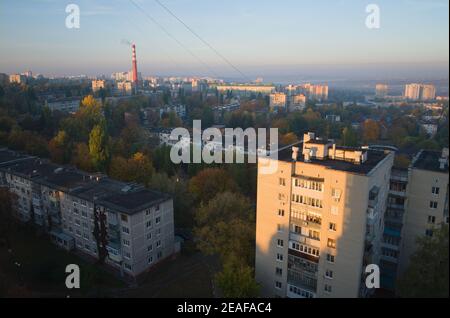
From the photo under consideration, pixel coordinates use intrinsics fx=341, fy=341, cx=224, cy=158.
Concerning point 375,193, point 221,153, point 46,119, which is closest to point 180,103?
point 46,119

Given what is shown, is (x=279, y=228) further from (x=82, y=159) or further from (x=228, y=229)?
(x=82, y=159)

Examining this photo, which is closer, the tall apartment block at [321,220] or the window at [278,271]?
the tall apartment block at [321,220]

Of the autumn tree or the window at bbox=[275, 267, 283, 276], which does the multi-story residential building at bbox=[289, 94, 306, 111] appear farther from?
the window at bbox=[275, 267, 283, 276]

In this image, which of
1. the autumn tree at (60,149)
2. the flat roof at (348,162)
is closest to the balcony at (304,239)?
the flat roof at (348,162)

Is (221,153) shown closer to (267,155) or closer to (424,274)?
(267,155)

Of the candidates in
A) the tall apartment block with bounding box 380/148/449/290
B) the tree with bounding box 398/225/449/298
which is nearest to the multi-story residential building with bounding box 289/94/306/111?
the tall apartment block with bounding box 380/148/449/290

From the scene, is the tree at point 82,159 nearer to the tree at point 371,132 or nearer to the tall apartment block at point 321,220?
the tall apartment block at point 321,220
